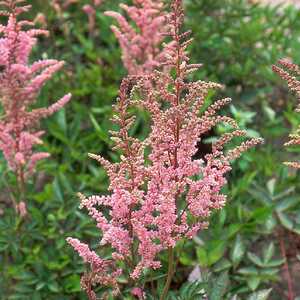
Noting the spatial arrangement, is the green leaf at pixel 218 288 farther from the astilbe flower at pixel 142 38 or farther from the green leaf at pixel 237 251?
the astilbe flower at pixel 142 38

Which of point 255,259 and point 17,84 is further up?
point 17,84

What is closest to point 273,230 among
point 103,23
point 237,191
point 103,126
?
point 237,191

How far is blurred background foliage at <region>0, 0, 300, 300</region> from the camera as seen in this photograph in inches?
129

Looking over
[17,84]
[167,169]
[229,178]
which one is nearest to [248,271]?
[229,178]

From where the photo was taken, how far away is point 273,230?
A: 368 cm

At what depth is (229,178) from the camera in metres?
4.05

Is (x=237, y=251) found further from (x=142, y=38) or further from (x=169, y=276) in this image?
(x=142, y=38)

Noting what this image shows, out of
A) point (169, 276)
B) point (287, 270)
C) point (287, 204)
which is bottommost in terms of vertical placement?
point (287, 270)

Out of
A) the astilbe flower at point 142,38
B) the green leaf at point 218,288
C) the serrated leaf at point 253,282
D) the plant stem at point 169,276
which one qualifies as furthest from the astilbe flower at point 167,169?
the astilbe flower at point 142,38

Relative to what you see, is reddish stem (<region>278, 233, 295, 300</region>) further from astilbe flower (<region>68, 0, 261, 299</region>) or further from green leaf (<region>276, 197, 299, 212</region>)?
astilbe flower (<region>68, 0, 261, 299</region>)

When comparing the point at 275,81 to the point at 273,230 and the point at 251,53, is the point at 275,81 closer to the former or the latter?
the point at 251,53

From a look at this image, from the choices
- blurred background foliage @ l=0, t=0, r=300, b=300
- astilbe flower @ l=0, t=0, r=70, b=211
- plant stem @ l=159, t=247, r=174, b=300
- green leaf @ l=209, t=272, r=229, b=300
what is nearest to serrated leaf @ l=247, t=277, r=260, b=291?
blurred background foliage @ l=0, t=0, r=300, b=300

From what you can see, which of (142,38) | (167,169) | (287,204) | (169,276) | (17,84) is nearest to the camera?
(167,169)

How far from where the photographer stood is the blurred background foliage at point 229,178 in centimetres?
327
